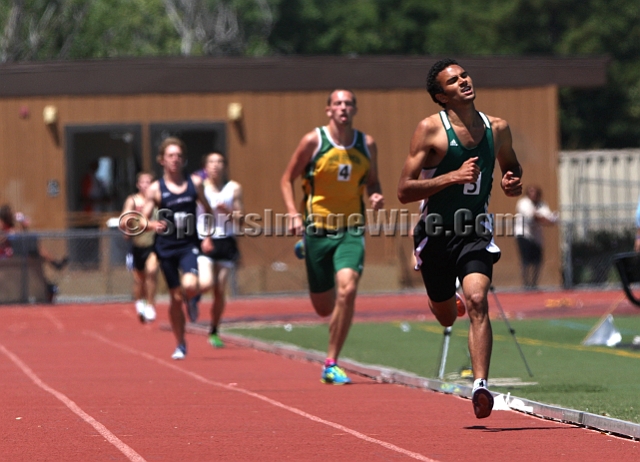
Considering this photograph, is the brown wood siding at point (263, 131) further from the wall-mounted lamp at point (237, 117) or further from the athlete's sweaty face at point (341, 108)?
the athlete's sweaty face at point (341, 108)

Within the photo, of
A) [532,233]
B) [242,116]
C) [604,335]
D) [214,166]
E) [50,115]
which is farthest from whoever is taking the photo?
[242,116]

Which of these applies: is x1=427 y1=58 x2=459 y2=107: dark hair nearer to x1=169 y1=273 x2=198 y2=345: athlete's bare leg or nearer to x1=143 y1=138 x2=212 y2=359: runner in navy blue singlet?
x1=143 y1=138 x2=212 y2=359: runner in navy blue singlet

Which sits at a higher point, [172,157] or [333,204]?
[172,157]

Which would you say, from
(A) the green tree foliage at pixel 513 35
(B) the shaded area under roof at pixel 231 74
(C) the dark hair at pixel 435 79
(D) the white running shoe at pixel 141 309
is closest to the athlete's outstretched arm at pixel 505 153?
(C) the dark hair at pixel 435 79

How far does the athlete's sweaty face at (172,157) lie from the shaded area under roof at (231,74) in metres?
13.2

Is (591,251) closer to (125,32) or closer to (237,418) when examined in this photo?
(237,418)

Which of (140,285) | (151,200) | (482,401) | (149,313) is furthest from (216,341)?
(482,401)

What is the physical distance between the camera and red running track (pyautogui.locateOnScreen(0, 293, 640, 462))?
695 centimetres

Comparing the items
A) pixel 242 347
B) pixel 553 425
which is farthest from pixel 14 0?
pixel 553 425

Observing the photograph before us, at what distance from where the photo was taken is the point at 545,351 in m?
13.7

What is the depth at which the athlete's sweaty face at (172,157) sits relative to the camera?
510 inches

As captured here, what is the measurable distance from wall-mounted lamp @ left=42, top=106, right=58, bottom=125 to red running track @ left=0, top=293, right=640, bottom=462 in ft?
41.6
